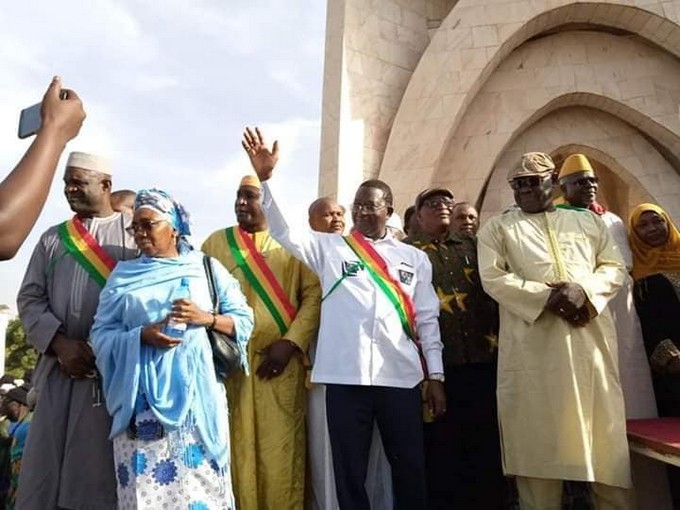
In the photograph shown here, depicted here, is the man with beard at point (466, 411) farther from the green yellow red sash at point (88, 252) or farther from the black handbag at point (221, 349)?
the green yellow red sash at point (88, 252)

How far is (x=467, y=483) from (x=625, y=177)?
30.1 feet

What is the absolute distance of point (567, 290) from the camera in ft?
8.07

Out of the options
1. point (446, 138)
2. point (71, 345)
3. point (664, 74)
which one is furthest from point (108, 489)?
point (664, 74)

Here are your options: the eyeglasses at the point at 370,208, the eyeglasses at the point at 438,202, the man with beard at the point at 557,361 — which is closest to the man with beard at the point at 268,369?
the eyeglasses at the point at 370,208

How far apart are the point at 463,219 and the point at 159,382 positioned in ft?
7.45

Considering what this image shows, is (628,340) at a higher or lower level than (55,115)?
lower

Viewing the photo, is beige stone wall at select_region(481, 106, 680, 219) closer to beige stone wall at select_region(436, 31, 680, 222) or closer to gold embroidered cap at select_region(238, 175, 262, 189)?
beige stone wall at select_region(436, 31, 680, 222)

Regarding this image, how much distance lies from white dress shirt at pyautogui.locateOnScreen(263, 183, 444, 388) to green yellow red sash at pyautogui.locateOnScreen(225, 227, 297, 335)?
0.28 meters

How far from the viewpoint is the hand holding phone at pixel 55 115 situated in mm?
1268

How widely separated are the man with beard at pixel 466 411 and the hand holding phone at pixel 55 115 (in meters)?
2.21

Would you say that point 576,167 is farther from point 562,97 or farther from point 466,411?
point 562,97

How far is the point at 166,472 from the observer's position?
2.06 meters

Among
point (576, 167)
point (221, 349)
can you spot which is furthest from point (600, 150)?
point (221, 349)

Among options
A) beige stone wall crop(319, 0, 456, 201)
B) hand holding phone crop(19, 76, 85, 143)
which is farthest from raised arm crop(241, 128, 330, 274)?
beige stone wall crop(319, 0, 456, 201)
